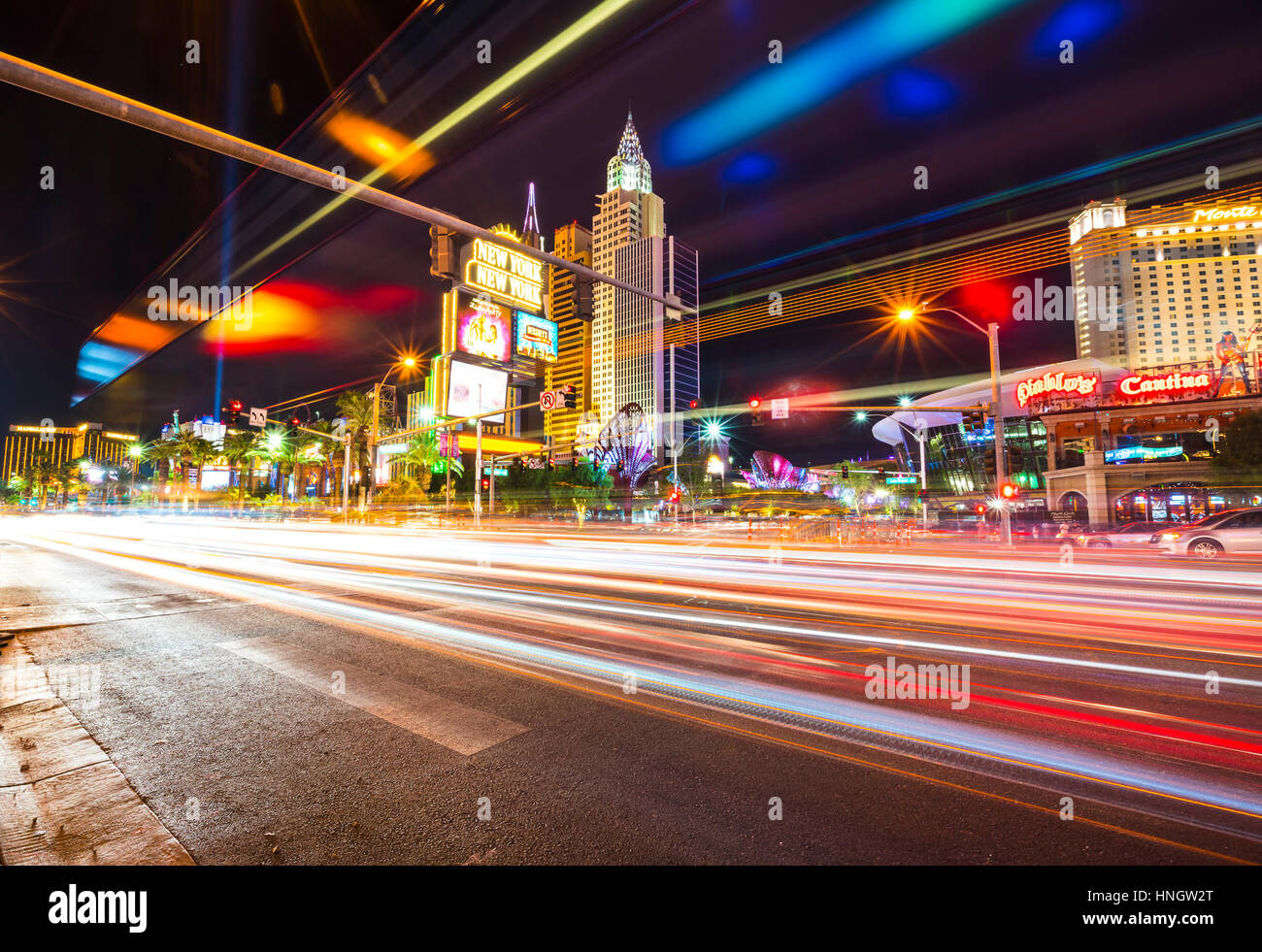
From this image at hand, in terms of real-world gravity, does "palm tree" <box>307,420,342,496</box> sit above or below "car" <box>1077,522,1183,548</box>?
above

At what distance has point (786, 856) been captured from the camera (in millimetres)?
2502

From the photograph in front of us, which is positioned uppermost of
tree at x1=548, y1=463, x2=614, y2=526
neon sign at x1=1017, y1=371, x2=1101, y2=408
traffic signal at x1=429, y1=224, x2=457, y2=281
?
neon sign at x1=1017, y1=371, x2=1101, y2=408

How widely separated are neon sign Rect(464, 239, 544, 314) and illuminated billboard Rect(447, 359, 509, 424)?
34.6 ft

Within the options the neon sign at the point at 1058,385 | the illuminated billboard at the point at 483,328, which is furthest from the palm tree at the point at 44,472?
the neon sign at the point at 1058,385

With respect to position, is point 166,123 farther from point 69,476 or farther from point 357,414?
point 69,476

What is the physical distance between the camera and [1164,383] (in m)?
32.8

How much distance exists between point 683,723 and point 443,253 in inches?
234

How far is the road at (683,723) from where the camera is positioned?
8.91 feet

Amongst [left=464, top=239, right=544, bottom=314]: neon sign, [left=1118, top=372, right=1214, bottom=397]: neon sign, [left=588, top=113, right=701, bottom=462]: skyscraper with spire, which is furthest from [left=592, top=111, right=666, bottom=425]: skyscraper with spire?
[left=1118, top=372, right=1214, bottom=397]: neon sign

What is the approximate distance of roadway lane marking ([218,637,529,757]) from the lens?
407cm

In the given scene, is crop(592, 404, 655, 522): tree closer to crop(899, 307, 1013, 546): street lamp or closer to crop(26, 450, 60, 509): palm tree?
crop(899, 307, 1013, 546): street lamp

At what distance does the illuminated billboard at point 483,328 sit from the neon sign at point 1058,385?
58.3m

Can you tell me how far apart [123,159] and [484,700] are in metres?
14.4
